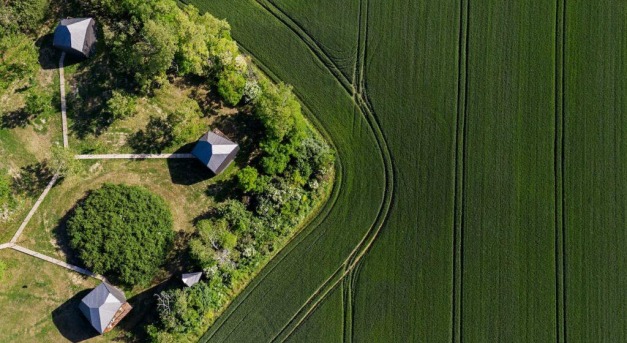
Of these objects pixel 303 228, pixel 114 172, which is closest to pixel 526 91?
pixel 303 228

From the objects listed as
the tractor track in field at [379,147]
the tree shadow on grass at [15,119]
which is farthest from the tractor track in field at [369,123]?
the tree shadow on grass at [15,119]

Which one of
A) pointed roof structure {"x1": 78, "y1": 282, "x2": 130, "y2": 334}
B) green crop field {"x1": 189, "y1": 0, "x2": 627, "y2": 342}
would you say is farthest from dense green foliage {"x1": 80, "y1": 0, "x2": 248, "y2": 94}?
pointed roof structure {"x1": 78, "y1": 282, "x2": 130, "y2": 334}

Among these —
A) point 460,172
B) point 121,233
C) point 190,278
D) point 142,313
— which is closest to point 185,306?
point 190,278

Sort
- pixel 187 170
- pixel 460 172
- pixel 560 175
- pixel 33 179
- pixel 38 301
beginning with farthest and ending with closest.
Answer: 1. pixel 560 175
2. pixel 460 172
3. pixel 187 170
4. pixel 33 179
5. pixel 38 301

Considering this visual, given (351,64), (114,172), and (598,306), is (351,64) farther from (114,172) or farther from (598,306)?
(598,306)

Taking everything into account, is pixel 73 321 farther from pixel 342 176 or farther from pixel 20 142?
pixel 342 176

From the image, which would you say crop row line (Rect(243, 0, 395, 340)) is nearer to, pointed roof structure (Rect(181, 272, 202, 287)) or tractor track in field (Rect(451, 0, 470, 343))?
tractor track in field (Rect(451, 0, 470, 343))
